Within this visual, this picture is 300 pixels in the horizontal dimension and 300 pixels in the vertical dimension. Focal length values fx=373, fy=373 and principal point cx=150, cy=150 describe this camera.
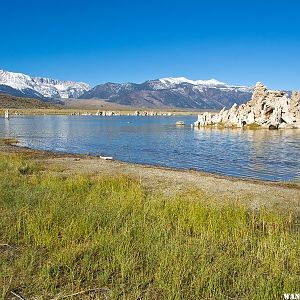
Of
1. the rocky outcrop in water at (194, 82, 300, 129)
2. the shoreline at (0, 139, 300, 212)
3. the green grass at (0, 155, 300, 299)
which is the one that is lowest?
the shoreline at (0, 139, 300, 212)

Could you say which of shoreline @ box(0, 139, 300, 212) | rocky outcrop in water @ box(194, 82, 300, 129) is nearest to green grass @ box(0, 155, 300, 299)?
shoreline @ box(0, 139, 300, 212)

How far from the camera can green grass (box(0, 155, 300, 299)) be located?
23.8 ft

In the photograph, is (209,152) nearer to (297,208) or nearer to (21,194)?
(297,208)

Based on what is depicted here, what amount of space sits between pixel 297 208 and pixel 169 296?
11.0 m

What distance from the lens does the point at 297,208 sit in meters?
16.0

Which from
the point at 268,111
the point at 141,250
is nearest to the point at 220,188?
the point at 141,250

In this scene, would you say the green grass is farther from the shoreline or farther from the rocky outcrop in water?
the rocky outcrop in water

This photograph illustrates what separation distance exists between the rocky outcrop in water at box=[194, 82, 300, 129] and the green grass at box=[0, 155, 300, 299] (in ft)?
268

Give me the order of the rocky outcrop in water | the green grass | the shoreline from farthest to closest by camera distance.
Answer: the rocky outcrop in water < the shoreline < the green grass

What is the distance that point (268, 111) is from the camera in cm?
9294

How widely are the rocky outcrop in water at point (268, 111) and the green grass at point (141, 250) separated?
268 ft

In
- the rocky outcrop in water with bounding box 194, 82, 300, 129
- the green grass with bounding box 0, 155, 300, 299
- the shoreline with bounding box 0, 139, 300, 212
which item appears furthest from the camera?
the rocky outcrop in water with bounding box 194, 82, 300, 129

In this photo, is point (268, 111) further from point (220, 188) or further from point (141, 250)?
point (141, 250)

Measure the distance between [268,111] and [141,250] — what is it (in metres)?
89.9
